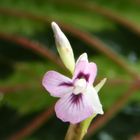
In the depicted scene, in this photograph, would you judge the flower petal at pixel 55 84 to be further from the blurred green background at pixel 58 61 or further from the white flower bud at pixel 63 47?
the blurred green background at pixel 58 61

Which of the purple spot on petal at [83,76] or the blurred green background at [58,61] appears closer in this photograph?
the purple spot on petal at [83,76]

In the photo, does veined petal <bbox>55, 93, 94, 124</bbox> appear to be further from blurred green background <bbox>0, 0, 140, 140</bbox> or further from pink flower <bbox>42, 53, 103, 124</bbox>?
blurred green background <bbox>0, 0, 140, 140</bbox>

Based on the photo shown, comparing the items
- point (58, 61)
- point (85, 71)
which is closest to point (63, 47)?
point (85, 71)

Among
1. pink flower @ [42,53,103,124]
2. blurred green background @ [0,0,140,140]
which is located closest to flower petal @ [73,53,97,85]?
pink flower @ [42,53,103,124]

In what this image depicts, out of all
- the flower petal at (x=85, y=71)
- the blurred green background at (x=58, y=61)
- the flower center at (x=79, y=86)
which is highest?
the flower petal at (x=85, y=71)

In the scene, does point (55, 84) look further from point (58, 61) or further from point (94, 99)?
point (58, 61)

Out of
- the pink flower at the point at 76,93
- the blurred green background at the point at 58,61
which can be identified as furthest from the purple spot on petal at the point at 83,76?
the blurred green background at the point at 58,61

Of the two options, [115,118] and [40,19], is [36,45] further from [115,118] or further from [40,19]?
[115,118]

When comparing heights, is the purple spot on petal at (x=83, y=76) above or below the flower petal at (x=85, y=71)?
below

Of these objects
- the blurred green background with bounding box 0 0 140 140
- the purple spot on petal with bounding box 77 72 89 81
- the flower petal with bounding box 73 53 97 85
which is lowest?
the blurred green background with bounding box 0 0 140 140
